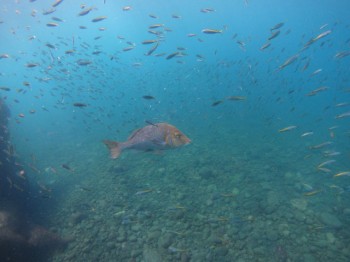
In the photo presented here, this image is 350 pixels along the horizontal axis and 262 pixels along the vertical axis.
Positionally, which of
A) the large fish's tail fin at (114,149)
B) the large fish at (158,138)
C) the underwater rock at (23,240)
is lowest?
the underwater rock at (23,240)

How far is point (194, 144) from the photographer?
14430 mm

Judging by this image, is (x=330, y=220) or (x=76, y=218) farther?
(x=76, y=218)

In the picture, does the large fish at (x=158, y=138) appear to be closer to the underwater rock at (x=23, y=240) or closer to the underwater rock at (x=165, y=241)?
the underwater rock at (x=165, y=241)

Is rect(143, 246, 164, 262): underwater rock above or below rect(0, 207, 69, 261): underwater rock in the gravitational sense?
above

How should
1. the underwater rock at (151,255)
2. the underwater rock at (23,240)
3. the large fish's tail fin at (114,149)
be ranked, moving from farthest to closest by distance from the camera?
Result: 1. the underwater rock at (23,240)
2. the underwater rock at (151,255)
3. the large fish's tail fin at (114,149)

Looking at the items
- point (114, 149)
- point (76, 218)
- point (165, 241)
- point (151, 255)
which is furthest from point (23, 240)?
point (114, 149)

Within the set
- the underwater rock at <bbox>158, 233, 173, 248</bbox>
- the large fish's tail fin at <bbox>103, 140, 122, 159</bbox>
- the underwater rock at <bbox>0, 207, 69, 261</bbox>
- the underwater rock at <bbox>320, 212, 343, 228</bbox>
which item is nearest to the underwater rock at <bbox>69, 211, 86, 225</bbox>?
the underwater rock at <bbox>0, 207, 69, 261</bbox>

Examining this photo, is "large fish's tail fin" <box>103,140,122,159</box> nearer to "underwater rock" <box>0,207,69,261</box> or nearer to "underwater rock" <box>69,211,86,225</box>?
"underwater rock" <box>0,207,69,261</box>

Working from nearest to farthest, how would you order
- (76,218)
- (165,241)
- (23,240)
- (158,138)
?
1. (158,138)
2. (165,241)
3. (23,240)
4. (76,218)

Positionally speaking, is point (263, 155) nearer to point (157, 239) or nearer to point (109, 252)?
point (157, 239)

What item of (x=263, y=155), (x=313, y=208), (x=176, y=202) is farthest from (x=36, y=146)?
(x=313, y=208)

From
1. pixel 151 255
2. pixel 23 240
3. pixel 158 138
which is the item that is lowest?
pixel 23 240

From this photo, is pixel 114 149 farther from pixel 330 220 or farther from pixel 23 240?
pixel 330 220

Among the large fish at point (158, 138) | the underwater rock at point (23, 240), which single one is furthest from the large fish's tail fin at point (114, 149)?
the underwater rock at point (23, 240)
